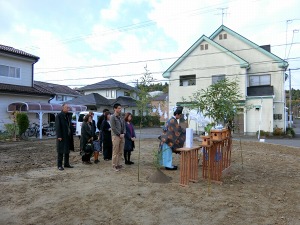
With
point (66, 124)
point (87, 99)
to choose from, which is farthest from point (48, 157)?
point (87, 99)

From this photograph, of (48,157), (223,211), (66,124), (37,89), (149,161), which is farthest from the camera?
(37,89)

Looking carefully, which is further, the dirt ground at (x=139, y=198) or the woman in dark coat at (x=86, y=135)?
the woman in dark coat at (x=86, y=135)

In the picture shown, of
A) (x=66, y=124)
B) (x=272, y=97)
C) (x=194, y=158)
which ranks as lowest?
(x=194, y=158)

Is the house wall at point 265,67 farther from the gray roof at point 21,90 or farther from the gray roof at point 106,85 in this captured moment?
the gray roof at point 106,85

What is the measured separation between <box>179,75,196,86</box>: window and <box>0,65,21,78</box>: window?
13828mm

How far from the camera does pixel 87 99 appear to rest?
1385 inches

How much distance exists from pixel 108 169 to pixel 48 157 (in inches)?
140

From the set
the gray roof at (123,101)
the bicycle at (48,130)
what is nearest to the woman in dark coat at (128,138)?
the bicycle at (48,130)

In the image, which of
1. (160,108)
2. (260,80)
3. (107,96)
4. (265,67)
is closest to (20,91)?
(160,108)

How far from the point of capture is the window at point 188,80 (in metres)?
25.0

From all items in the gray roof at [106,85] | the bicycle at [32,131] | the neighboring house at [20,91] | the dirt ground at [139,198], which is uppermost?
the gray roof at [106,85]

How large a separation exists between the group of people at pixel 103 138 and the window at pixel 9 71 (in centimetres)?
1487

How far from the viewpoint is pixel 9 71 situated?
69.5 ft

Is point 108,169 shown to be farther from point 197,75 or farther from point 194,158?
point 197,75
